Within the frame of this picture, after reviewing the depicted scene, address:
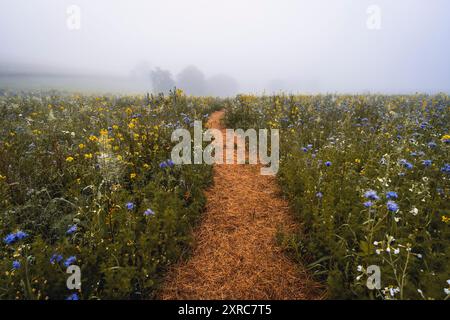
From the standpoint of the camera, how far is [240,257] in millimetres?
3674

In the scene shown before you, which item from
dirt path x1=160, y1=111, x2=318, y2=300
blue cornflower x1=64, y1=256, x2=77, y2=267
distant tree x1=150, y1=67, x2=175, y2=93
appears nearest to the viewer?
blue cornflower x1=64, y1=256, x2=77, y2=267

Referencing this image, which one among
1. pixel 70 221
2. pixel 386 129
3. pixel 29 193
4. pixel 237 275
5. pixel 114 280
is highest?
pixel 386 129

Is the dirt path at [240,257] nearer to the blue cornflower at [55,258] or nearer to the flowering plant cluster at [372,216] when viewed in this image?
the flowering plant cluster at [372,216]

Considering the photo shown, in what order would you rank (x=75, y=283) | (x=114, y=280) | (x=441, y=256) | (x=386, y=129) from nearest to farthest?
(x=75, y=283), (x=114, y=280), (x=441, y=256), (x=386, y=129)

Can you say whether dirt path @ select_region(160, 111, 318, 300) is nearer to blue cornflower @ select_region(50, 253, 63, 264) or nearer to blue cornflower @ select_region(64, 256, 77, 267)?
blue cornflower @ select_region(64, 256, 77, 267)

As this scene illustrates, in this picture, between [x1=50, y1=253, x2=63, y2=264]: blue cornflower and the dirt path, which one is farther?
the dirt path

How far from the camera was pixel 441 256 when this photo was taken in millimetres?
2953

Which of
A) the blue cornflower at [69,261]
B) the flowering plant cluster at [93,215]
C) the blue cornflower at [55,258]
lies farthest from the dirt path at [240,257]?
the blue cornflower at [55,258]

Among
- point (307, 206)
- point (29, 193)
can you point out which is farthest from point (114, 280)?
point (307, 206)

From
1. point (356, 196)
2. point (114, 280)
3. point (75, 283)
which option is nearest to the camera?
point (75, 283)

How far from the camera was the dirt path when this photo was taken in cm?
311

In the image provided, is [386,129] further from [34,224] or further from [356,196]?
[34,224]

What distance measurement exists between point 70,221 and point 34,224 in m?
0.55

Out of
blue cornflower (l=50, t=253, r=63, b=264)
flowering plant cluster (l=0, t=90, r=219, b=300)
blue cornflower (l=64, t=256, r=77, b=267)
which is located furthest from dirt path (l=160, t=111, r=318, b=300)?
blue cornflower (l=50, t=253, r=63, b=264)
